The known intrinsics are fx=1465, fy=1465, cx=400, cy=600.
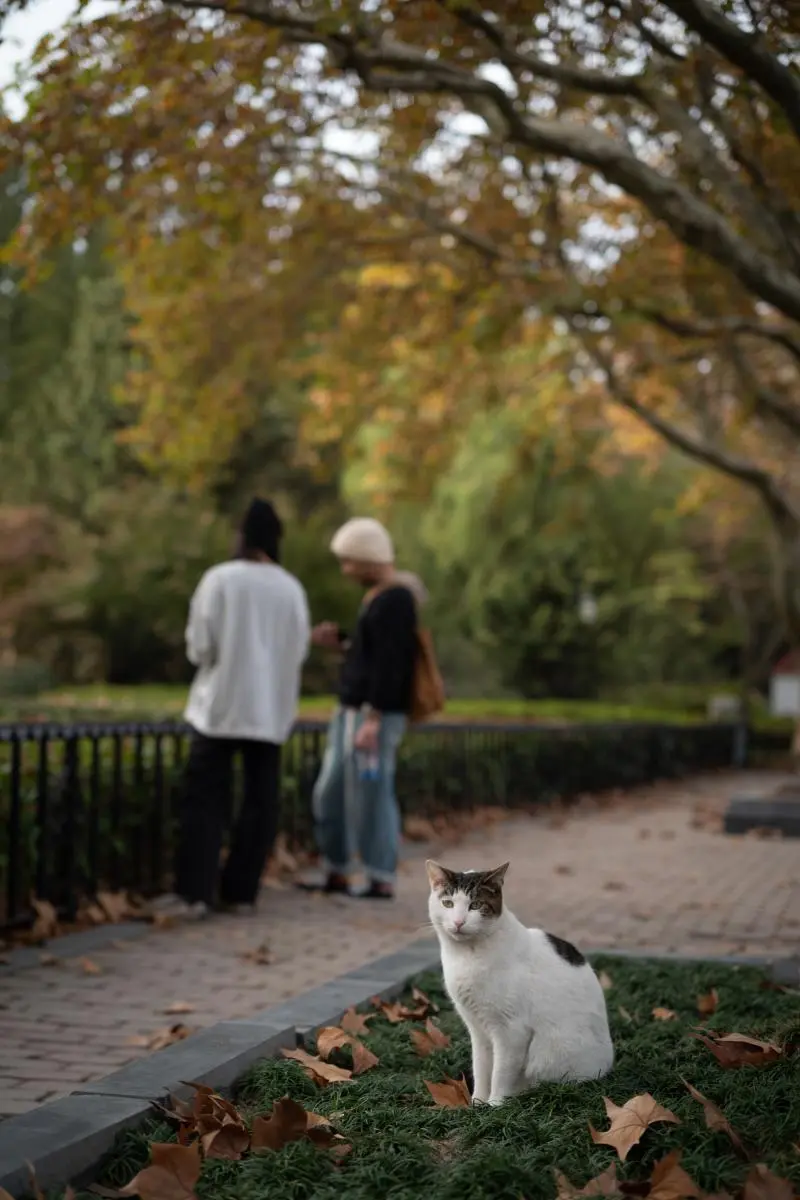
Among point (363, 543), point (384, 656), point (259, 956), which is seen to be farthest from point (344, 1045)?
point (363, 543)

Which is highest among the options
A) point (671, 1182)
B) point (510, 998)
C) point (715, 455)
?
point (715, 455)

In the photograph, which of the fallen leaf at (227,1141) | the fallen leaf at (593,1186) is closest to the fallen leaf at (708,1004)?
the fallen leaf at (593,1186)

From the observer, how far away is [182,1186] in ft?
11.0

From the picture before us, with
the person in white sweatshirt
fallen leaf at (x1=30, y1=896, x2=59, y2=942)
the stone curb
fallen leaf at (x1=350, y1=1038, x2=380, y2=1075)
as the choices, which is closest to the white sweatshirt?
the person in white sweatshirt

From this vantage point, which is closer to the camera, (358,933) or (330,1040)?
(330,1040)

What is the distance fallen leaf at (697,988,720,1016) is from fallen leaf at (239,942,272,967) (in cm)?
214

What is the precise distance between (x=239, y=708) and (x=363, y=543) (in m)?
1.27

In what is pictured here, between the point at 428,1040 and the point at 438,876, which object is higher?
the point at 438,876

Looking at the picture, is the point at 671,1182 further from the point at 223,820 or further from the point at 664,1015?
the point at 223,820

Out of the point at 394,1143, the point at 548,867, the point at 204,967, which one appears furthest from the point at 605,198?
the point at 394,1143

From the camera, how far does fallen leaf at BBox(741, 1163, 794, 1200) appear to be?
3.09m

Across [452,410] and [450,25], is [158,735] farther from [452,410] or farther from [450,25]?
[452,410]

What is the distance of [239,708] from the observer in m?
7.94

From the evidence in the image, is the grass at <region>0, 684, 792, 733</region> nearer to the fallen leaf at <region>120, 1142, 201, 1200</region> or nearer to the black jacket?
the black jacket
